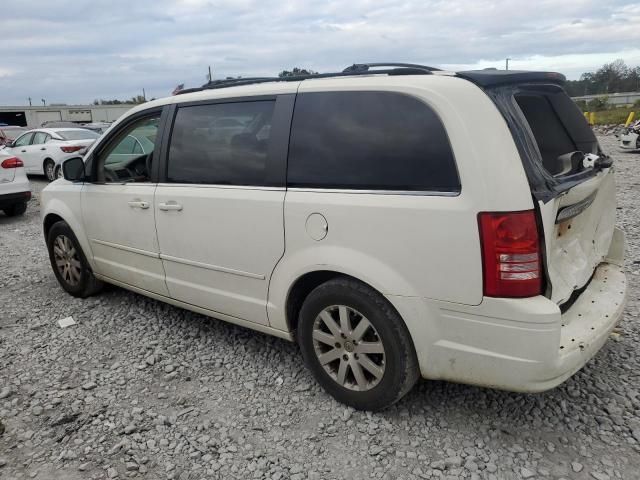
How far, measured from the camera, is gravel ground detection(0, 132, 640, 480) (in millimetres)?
2562

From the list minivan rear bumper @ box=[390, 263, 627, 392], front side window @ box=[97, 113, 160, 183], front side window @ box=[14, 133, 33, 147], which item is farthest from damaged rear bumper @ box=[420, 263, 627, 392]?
front side window @ box=[14, 133, 33, 147]

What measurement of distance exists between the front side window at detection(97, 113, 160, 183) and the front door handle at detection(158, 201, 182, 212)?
1.15 feet

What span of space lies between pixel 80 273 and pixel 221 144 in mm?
2345

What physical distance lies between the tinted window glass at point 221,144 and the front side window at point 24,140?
43.8 feet

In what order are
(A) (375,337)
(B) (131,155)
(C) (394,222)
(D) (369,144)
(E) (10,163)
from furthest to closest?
1. (E) (10,163)
2. (B) (131,155)
3. (A) (375,337)
4. (D) (369,144)
5. (C) (394,222)

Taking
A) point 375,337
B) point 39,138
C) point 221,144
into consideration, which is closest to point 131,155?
point 221,144

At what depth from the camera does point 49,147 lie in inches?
550

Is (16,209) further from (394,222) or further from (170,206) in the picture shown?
(394,222)

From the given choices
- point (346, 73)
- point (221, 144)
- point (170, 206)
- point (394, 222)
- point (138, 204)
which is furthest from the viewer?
point (138, 204)

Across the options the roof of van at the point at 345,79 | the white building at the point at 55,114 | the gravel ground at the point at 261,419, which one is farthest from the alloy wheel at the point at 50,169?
the white building at the point at 55,114

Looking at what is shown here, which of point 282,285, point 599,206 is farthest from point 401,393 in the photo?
point 599,206

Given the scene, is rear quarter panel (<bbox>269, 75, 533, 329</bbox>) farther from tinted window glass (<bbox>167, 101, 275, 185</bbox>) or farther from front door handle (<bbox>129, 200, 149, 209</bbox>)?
front door handle (<bbox>129, 200, 149, 209</bbox>)

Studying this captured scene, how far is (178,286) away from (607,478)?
2.84 metres

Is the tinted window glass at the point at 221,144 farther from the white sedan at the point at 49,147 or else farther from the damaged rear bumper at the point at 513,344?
the white sedan at the point at 49,147
